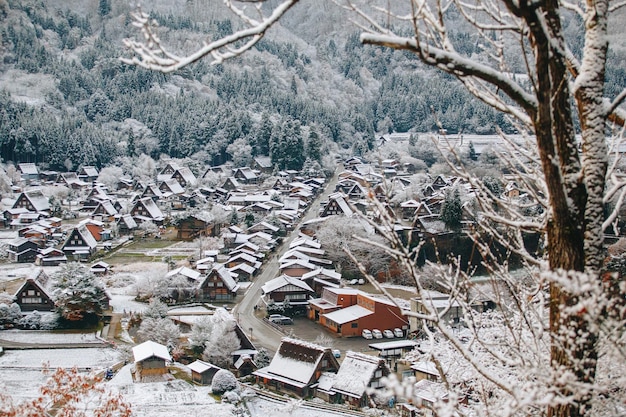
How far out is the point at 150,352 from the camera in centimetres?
1139

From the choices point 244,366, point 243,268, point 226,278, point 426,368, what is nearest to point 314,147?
point 243,268

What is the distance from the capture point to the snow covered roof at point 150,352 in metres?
11.3

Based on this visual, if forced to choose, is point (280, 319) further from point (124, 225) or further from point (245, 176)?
point (245, 176)

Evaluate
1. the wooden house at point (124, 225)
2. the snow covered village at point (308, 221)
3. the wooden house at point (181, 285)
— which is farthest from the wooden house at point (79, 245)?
the wooden house at point (181, 285)

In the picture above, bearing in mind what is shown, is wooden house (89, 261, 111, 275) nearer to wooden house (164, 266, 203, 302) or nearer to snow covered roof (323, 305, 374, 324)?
wooden house (164, 266, 203, 302)

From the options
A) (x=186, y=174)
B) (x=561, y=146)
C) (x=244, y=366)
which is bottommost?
(x=186, y=174)

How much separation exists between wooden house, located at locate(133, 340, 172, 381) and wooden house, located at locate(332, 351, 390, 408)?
3.48 metres

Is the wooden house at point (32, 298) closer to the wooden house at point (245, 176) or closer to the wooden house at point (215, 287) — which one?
the wooden house at point (215, 287)

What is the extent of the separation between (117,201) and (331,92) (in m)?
35.7

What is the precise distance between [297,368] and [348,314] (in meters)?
3.49

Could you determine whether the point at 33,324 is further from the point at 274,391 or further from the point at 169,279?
the point at 274,391

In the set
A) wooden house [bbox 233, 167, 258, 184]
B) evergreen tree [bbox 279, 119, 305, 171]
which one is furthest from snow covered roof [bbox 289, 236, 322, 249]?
evergreen tree [bbox 279, 119, 305, 171]

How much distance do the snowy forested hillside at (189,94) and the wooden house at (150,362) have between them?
2609cm

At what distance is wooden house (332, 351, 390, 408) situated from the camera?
36.3ft
